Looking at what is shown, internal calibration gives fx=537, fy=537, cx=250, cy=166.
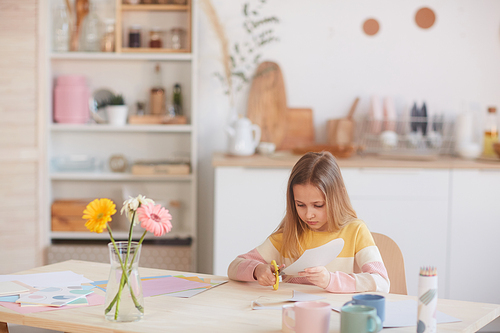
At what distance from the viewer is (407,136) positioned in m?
3.11

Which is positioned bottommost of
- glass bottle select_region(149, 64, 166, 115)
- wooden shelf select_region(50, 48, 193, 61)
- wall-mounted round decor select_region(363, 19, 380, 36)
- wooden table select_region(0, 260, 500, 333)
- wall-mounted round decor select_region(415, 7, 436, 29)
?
wooden table select_region(0, 260, 500, 333)

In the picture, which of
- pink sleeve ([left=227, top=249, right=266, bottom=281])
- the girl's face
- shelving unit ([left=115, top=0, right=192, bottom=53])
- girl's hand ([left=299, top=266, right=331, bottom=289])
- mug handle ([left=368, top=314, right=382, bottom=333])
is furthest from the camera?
shelving unit ([left=115, top=0, right=192, bottom=53])

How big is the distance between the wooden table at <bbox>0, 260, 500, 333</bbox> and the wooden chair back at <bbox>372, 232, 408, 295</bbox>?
1.02ft

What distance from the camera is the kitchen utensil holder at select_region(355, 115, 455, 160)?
3.08m

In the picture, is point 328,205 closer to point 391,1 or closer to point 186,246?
point 186,246

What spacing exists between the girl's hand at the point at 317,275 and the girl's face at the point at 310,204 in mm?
266

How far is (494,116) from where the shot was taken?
10.4 ft

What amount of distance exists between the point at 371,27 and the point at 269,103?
30.3 inches

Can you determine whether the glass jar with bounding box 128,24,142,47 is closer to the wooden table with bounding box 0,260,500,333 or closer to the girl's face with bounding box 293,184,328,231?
the girl's face with bounding box 293,184,328,231

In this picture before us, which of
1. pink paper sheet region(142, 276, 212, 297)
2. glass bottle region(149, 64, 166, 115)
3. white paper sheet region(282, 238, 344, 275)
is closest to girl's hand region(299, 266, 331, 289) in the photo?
white paper sheet region(282, 238, 344, 275)

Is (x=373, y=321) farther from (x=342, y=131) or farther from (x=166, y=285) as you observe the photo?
(x=342, y=131)

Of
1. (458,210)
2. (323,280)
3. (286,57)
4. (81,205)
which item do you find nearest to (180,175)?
(81,205)

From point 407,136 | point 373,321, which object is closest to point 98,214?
point 373,321

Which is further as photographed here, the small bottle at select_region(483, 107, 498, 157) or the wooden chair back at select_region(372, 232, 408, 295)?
the small bottle at select_region(483, 107, 498, 157)
